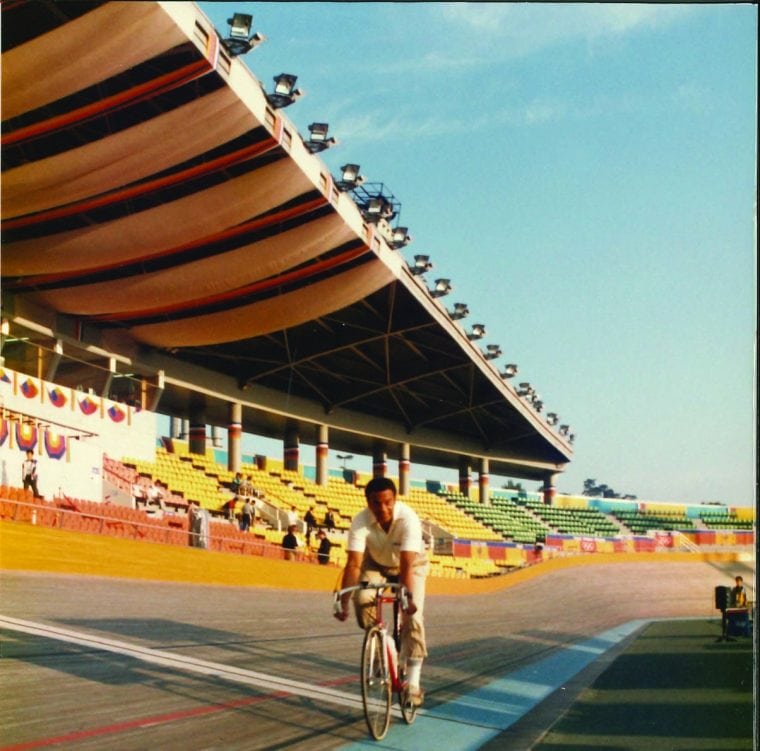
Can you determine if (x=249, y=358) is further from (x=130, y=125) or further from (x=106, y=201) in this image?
(x=130, y=125)

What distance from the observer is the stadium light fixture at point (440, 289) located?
36.6 metres

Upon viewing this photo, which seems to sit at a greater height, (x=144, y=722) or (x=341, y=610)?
(x=341, y=610)

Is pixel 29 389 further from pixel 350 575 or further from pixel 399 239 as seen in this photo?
pixel 350 575

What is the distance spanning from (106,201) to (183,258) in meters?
4.00

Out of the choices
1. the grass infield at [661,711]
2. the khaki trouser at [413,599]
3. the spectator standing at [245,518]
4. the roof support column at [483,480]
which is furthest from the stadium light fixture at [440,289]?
the khaki trouser at [413,599]

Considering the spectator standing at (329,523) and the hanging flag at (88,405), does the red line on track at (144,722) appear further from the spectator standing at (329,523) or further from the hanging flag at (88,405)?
the hanging flag at (88,405)

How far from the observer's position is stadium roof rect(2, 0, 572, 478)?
19.8 metres

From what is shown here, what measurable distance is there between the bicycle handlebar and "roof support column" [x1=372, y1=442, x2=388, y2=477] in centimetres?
4057

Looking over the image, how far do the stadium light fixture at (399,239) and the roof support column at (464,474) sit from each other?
20.5 metres

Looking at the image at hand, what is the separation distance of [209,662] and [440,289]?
29300 millimetres

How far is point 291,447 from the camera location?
43500 mm

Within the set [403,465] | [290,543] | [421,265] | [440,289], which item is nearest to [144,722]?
[290,543]

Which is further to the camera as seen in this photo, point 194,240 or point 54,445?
point 194,240

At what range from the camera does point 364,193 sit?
33.1 m
